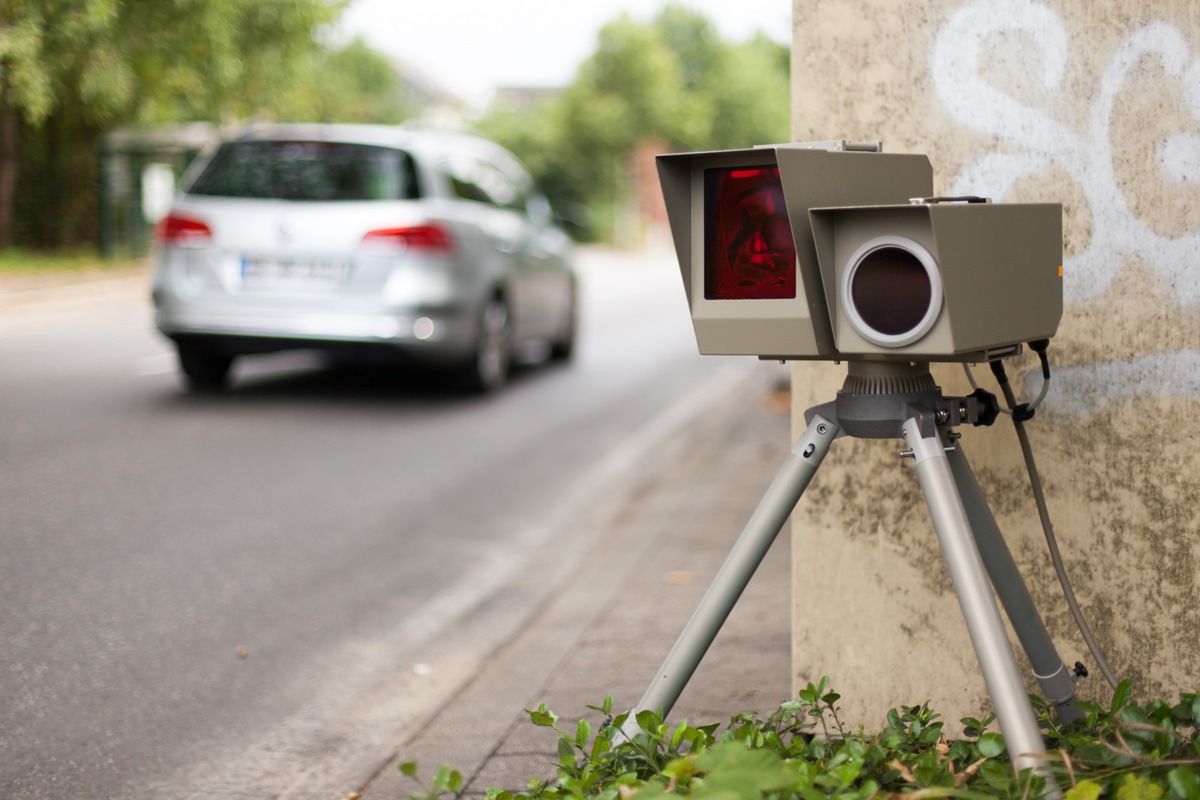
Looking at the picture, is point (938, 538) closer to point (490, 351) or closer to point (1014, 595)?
point (1014, 595)

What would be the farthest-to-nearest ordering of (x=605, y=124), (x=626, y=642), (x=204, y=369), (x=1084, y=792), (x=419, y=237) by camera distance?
(x=605, y=124) → (x=204, y=369) → (x=419, y=237) → (x=626, y=642) → (x=1084, y=792)

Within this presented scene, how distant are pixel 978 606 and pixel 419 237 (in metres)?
7.25

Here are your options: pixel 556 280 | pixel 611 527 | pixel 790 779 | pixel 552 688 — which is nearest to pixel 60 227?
pixel 556 280

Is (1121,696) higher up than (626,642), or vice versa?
(1121,696)

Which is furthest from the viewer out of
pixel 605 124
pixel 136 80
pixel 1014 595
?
pixel 605 124

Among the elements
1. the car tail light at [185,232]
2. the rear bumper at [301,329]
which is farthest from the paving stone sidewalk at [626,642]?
the car tail light at [185,232]

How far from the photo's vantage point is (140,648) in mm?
4527

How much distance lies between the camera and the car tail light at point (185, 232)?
9070 millimetres

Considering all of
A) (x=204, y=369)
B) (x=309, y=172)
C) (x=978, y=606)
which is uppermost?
(x=309, y=172)

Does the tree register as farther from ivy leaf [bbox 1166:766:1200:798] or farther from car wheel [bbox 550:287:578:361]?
ivy leaf [bbox 1166:766:1200:798]

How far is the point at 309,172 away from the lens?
30.2ft

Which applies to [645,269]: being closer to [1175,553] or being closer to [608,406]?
[608,406]

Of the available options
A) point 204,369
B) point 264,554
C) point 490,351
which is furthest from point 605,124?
point 264,554

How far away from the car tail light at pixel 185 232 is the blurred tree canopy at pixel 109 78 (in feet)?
19.8
